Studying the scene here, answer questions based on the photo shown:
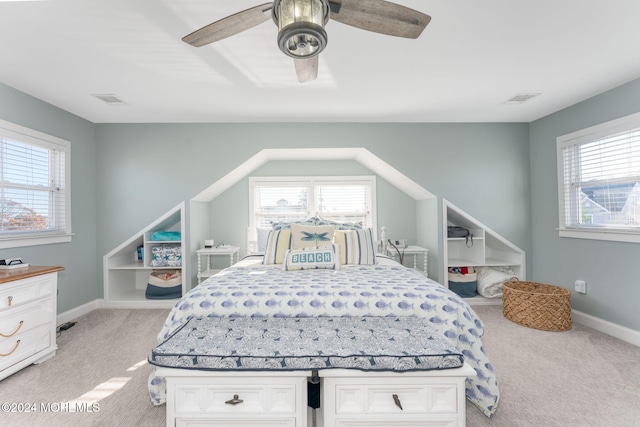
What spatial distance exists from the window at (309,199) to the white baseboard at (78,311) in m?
2.09

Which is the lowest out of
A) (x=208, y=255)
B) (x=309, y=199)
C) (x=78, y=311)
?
(x=78, y=311)

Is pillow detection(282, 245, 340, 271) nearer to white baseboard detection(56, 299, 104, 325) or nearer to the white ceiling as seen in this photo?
the white ceiling

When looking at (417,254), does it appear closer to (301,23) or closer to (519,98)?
(519,98)

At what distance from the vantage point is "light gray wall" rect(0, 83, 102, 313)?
2.74 m

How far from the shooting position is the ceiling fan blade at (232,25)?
3.92 feet

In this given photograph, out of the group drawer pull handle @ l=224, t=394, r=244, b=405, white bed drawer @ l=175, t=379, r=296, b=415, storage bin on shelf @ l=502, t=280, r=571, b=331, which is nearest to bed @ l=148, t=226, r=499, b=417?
white bed drawer @ l=175, t=379, r=296, b=415

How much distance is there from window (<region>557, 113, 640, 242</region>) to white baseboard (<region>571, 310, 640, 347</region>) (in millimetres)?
817

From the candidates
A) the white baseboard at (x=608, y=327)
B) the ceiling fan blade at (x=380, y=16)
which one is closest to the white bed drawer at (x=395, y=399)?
the ceiling fan blade at (x=380, y=16)

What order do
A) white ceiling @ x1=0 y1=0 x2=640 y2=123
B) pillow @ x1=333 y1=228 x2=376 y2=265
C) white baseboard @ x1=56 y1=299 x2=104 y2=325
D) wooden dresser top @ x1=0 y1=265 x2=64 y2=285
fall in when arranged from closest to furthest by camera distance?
white ceiling @ x1=0 y1=0 x2=640 y2=123, wooden dresser top @ x1=0 y1=265 x2=64 y2=285, pillow @ x1=333 y1=228 x2=376 y2=265, white baseboard @ x1=56 y1=299 x2=104 y2=325

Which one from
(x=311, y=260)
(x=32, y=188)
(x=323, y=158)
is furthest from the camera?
(x=323, y=158)

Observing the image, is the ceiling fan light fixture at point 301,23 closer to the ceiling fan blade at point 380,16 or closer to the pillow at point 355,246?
the ceiling fan blade at point 380,16

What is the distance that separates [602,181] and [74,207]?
224 inches

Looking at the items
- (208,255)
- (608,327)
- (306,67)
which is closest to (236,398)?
(306,67)

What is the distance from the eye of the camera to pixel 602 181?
9.36ft
